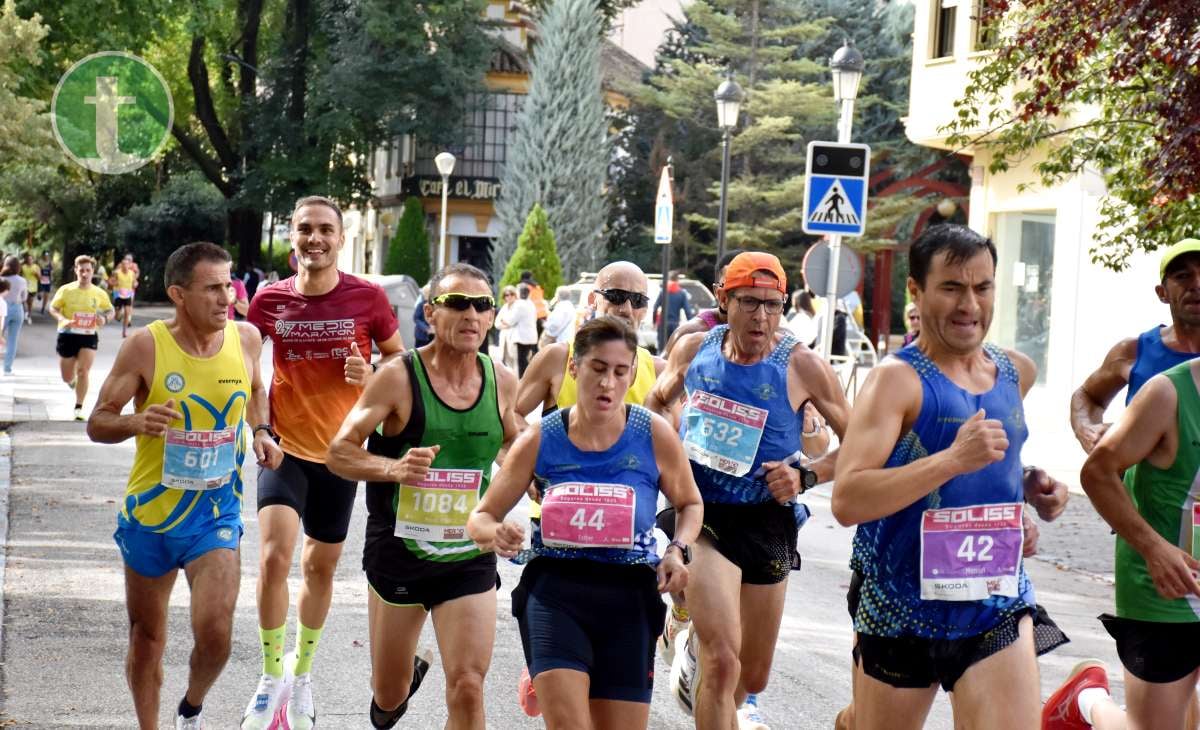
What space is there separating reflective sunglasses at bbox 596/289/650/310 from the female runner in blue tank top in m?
2.31

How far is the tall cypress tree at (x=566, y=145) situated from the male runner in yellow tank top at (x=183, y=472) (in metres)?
51.0

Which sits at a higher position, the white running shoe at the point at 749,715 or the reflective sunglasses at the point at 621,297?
the reflective sunglasses at the point at 621,297

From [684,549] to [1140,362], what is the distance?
77.8 inches

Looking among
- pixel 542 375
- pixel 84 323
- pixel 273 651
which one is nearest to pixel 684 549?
pixel 542 375

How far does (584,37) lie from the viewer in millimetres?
58125

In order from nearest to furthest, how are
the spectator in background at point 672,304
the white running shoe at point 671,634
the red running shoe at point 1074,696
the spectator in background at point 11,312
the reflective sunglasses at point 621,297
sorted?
the red running shoe at point 1074,696
the reflective sunglasses at point 621,297
the white running shoe at point 671,634
the spectator in background at point 11,312
the spectator in background at point 672,304

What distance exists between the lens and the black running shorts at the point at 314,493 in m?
7.31

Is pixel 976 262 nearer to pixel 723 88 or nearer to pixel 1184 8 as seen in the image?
pixel 1184 8

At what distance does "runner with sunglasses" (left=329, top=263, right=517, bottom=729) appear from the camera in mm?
5879

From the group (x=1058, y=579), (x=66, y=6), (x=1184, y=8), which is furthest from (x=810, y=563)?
(x=66, y=6)

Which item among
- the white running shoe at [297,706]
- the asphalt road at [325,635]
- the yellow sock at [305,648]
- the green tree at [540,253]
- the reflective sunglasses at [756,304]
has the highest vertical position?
the green tree at [540,253]

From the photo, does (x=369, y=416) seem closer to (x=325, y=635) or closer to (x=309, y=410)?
(x=309, y=410)

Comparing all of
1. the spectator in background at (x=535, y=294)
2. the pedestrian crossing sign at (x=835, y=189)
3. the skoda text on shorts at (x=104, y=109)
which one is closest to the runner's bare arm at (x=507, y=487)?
the pedestrian crossing sign at (x=835, y=189)

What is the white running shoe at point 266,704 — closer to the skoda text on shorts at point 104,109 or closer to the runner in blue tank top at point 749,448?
the runner in blue tank top at point 749,448
